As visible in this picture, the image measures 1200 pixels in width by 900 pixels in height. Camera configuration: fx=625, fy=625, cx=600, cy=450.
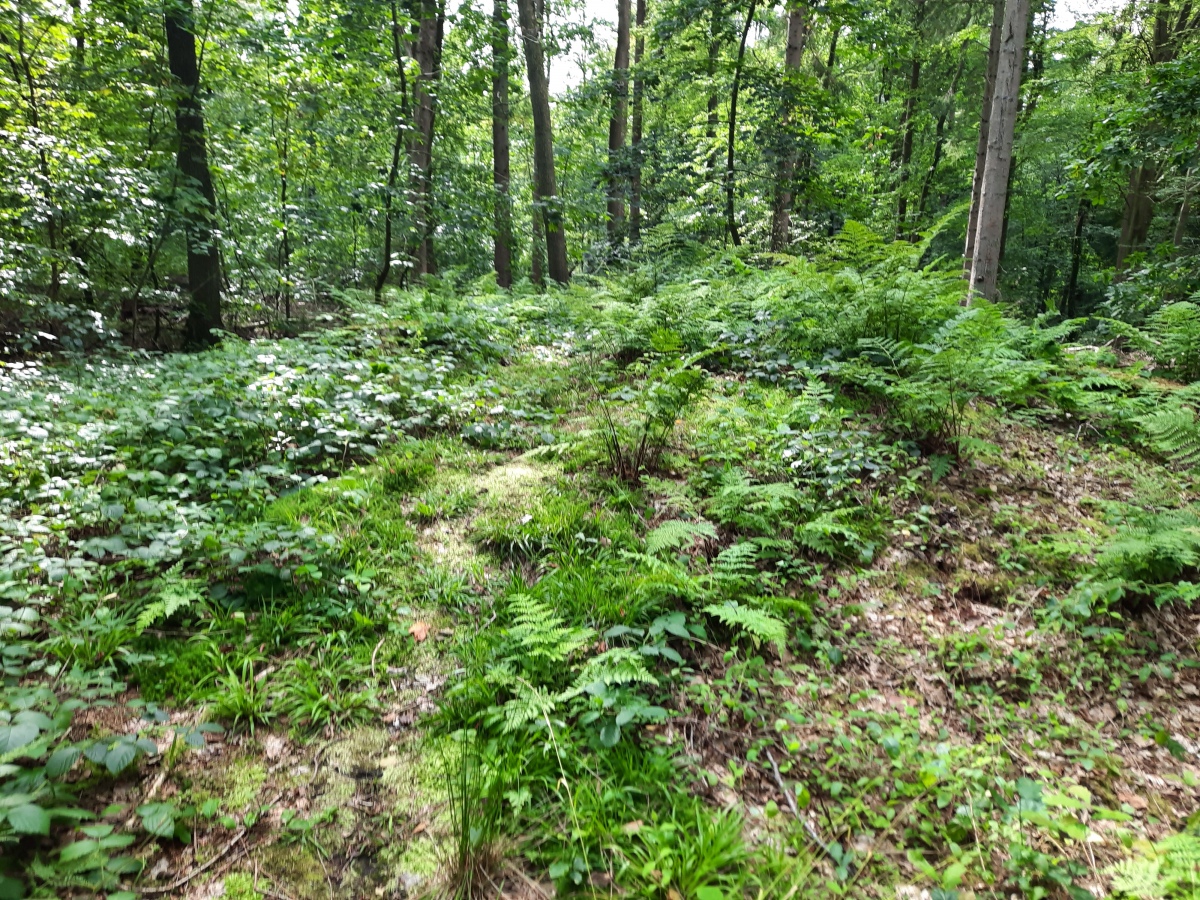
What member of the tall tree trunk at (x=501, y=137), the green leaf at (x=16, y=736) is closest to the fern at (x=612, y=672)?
the green leaf at (x=16, y=736)

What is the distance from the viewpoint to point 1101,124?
788 cm

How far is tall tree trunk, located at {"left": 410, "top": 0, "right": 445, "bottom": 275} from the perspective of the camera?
9.62 meters

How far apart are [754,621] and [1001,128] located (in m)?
6.91

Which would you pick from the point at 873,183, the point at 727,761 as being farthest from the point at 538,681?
the point at 873,183

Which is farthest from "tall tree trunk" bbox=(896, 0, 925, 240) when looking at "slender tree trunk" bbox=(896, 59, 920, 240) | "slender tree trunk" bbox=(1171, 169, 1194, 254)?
"slender tree trunk" bbox=(1171, 169, 1194, 254)

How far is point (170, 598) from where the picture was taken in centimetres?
287

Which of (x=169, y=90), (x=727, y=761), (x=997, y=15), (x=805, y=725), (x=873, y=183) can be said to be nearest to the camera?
(x=727, y=761)

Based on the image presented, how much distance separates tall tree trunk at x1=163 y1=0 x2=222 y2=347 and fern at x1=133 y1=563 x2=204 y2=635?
6.22m

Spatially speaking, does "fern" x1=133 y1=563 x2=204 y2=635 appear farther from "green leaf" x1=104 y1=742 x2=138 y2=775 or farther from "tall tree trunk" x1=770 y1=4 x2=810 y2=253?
"tall tree trunk" x1=770 y1=4 x2=810 y2=253

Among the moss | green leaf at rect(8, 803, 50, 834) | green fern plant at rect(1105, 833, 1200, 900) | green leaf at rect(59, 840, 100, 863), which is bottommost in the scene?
the moss

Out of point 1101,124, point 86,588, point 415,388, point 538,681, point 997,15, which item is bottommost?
point 538,681

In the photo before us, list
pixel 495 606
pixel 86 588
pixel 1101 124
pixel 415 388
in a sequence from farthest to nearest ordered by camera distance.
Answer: pixel 1101 124 → pixel 415 388 → pixel 495 606 → pixel 86 588

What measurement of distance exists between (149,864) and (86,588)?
1610 millimetres

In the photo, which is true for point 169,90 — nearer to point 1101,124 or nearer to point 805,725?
point 805,725
